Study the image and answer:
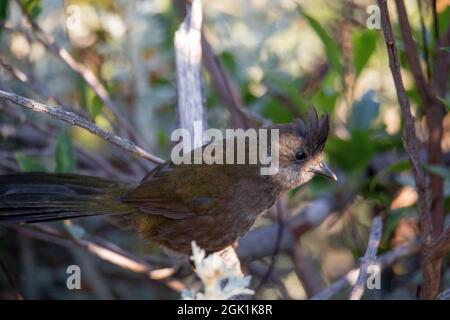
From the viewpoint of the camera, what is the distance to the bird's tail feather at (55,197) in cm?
298

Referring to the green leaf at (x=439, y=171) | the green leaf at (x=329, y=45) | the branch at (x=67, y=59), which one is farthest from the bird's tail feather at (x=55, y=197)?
the green leaf at (x=439, y=171)

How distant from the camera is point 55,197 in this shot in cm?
312

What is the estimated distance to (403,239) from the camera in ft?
13.0

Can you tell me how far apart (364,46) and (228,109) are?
733mm

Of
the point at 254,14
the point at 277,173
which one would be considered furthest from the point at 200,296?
the point at 254,14

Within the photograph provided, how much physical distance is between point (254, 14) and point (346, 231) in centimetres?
151

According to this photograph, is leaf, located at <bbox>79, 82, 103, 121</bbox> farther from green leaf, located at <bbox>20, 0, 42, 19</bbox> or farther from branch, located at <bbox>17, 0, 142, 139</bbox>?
green leaf, located at <bbox>20, 0, 42, 19</bbox>

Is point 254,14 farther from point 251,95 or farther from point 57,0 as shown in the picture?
point 57,0

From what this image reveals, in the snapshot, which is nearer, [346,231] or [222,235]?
[222,235]

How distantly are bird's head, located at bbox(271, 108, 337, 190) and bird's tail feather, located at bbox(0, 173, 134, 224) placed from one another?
71cm

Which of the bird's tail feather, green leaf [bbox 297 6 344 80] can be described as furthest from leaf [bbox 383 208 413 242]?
the bird's tail feather

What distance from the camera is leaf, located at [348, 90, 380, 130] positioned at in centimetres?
372

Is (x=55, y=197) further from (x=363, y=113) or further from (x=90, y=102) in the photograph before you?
(x=363, y=113)

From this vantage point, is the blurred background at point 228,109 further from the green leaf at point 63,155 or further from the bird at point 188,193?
the bird at point 188,193
